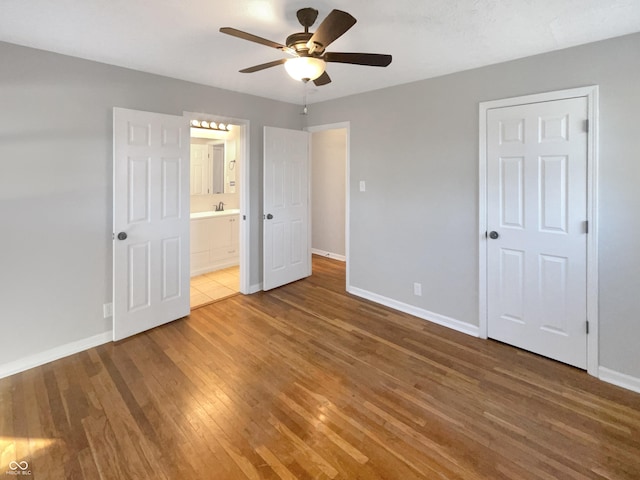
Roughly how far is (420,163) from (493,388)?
2.13 meters

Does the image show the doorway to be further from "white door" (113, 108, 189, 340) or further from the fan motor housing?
the fan motor housing

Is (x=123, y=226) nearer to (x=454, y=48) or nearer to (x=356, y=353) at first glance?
(x=356, y=353)

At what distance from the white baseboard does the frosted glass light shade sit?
2.76 metres

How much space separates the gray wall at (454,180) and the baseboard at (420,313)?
2.3 inches

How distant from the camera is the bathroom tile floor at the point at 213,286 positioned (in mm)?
4004

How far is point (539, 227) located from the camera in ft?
8.68

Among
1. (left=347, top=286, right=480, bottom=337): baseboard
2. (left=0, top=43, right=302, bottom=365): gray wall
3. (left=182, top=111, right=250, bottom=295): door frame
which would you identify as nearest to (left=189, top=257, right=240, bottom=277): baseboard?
(left=182, top=111, right=250, bottom=295): door frame

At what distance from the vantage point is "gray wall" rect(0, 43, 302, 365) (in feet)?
7.89

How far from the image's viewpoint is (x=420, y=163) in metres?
3.35

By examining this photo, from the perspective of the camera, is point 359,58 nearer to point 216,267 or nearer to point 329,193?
point 216,267

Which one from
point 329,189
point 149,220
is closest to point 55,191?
point 149,220

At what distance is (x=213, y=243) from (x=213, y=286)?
0.87 m

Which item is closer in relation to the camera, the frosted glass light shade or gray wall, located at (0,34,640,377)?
the frosted glass light shade

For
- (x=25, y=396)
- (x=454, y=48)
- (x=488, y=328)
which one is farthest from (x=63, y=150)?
(x=488, y=328)
